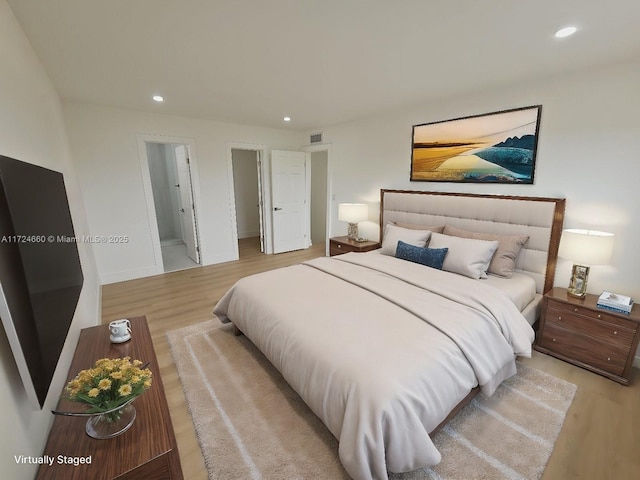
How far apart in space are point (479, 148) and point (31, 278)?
362cm

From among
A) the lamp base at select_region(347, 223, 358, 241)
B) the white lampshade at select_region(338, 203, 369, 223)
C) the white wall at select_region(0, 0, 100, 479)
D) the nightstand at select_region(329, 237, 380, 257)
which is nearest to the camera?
the white wall at select_region(0, 0, 100, 479)

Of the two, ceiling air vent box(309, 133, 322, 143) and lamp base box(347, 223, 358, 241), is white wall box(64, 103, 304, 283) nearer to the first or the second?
ceiling air vent box(309, 133, 322, 143)

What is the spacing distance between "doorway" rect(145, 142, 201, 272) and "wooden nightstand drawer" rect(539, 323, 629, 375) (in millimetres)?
4785

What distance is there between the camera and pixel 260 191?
17.5 feet

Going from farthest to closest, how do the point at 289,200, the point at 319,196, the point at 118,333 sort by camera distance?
the point at 319,196, the point at 289,200, the point at 118,333

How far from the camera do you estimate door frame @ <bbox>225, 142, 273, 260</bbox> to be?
15.9ft

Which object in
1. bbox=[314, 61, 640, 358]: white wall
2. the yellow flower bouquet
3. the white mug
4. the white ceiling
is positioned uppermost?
the white ceiling

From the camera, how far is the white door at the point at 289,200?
5281 mm

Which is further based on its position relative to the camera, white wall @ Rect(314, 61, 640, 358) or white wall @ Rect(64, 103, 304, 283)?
white wall @ Rect(64, 103, 304, 283)

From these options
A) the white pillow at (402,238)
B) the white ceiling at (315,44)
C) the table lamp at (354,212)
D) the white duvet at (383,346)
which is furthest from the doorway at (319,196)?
the white duvet at (383,346)

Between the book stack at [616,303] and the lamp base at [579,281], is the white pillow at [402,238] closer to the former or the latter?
the lamp base at [579,281]

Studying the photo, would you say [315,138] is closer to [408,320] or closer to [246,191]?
[246,191]

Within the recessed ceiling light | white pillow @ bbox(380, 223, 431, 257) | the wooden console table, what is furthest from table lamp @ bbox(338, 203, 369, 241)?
the wooden console table

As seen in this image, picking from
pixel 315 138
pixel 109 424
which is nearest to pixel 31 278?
pixel 109 424
